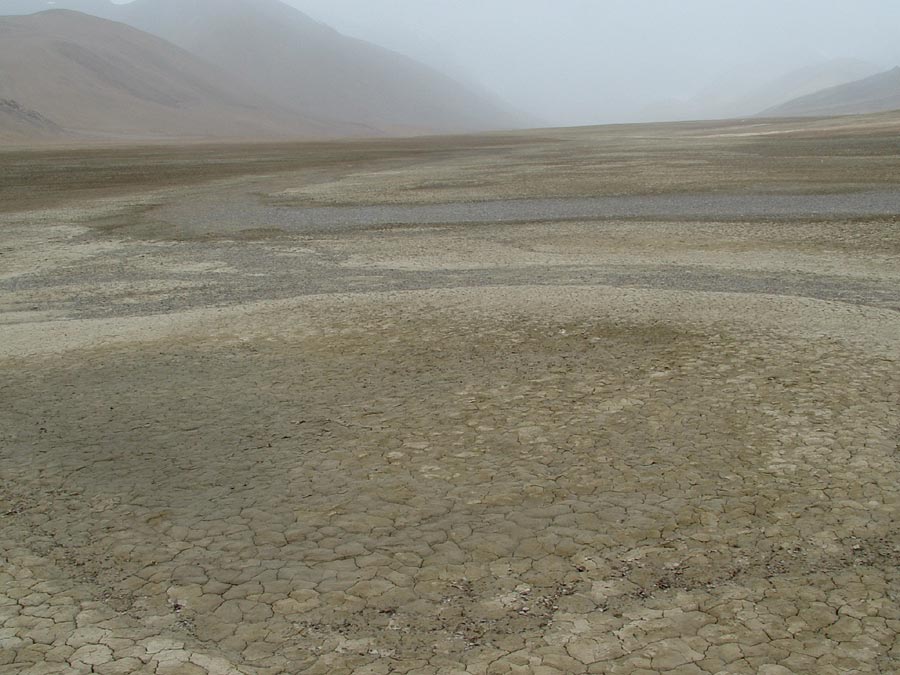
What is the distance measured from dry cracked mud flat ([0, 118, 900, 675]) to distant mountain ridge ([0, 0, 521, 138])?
264ft

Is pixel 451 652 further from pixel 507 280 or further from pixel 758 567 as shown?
pixel 507 280

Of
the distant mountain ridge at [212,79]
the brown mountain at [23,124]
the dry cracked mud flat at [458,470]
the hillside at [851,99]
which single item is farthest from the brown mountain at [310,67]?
the dry cracked mud flat at [458,470]

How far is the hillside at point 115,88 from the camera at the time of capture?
85.5 metres

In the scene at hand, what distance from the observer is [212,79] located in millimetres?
128875

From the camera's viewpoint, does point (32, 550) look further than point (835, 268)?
No

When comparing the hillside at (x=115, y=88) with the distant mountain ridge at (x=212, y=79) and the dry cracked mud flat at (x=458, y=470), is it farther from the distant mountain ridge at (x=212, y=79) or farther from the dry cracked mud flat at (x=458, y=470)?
the dry cracked mud flat at (x=458, y=470)

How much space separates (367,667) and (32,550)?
2.10 m

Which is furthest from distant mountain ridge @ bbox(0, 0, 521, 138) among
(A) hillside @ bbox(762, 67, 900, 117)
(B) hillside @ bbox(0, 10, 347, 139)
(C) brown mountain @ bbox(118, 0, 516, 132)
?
(A) hillside @ bbox(762, 67, 900, 117)

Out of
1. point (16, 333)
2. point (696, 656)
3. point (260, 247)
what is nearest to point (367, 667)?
point (696, 656)

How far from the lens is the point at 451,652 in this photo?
3.43 m

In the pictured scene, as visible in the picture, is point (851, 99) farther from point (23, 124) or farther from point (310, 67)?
point (23, 124)

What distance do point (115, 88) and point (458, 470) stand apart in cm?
10634

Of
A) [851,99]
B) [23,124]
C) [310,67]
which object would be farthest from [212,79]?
[851,99]

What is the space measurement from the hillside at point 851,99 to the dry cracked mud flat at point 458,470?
13998 centimetres
